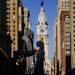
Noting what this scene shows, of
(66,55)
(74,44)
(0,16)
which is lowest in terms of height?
(66,55)

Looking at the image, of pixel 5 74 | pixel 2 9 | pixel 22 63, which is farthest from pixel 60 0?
pixel 22 63

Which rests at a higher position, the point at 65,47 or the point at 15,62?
the point at 15,62

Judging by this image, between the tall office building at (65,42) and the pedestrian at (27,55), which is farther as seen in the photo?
the tall office building at (65,42)

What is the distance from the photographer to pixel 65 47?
147 m

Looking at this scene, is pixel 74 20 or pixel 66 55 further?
pixel 66 55

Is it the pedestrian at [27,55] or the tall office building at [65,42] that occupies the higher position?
the pedestrian at [27,55]

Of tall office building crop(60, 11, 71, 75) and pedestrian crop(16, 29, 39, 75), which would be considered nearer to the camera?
pedestrian crop(16, 29, 39, 75)

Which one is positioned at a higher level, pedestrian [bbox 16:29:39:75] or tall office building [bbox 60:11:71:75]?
pedestrian [bbox 16:29:39:75]

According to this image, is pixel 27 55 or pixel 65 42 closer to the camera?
pixel 27 55

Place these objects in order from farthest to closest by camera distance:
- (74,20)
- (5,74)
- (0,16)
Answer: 1. (74,20)
2. (0,16)
3. (5,74)

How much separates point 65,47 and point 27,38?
408 feet

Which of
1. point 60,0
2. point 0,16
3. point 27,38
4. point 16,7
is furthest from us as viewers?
point 60,0

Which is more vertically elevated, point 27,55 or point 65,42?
point 27,55

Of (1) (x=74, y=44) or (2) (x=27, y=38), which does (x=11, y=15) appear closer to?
(1) (x=74, y=44)
